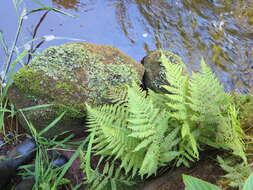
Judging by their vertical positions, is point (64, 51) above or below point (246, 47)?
above

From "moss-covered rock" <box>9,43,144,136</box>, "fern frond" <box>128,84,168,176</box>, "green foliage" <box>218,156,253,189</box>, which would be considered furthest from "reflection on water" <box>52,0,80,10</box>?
"green foliage" <box>218,156,253,189</box>

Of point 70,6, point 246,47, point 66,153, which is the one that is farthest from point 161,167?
point 70,6

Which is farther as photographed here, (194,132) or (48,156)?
(48,156)

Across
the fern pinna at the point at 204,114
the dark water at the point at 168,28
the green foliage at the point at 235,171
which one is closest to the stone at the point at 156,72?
the dark water at the point at 168,28

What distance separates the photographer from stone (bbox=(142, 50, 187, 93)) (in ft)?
10.9

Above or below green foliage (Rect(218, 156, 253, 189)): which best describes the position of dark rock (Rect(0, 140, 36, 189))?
below

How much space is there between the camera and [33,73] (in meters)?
3.05

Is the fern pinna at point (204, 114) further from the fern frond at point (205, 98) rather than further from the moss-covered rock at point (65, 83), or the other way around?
the moss-covered rock at point (65, 83)

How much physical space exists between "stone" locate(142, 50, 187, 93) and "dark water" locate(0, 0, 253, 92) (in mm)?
597

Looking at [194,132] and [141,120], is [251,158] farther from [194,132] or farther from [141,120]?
[141,120]

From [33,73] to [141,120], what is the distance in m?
1.66

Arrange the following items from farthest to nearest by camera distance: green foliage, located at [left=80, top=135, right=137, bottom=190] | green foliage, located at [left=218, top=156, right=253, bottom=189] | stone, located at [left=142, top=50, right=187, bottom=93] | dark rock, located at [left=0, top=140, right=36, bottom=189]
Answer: stone, located at [left=142, top=50, right=187, bottom=93] → dark rock, located at [left=0, top=140, right=36, bottom=189] → green foliage, located at [left=80, top=135, right=137, bottom=190] → green foliage, located at [left=218, top=156, right=253, bottom=189]

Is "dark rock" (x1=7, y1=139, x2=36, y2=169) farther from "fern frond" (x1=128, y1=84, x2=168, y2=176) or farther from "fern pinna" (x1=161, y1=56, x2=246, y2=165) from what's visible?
"fern pinna" (x1=161, y1=56, x2=246, y2=165)

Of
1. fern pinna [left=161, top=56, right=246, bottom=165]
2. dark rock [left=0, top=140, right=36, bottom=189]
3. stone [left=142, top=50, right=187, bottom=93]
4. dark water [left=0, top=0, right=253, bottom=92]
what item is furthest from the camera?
dark water [left=0, top=0, right=253, bottom=92]
